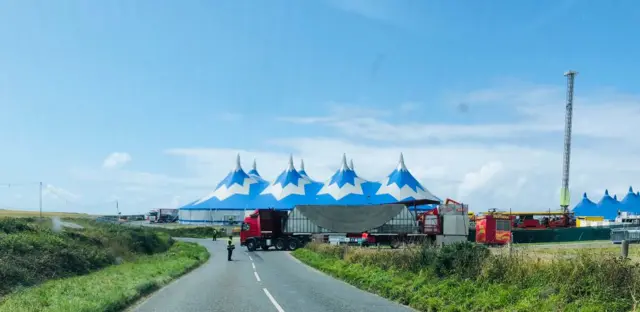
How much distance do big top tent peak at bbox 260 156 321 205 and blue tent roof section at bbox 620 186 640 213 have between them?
2194 inches

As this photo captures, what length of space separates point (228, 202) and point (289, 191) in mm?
10030

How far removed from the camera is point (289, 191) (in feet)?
310

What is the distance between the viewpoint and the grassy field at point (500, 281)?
34.2 feet

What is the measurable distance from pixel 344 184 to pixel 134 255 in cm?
5755

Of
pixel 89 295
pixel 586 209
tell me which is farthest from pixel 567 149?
pixel 89 295

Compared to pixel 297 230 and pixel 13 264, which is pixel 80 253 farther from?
pixel 297 230

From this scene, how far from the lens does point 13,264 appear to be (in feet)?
70.2

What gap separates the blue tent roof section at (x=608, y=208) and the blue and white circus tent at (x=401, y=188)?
32.7m

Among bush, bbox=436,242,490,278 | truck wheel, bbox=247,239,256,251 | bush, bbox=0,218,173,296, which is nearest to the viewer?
bush, bbox=436,242,490,278

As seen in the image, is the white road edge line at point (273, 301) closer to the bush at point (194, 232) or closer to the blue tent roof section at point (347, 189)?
the bush at point (194, 232)

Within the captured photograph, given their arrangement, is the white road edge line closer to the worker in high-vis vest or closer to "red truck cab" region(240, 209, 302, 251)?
the worker in high-vis vest

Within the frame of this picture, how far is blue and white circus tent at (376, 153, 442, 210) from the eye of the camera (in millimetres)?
88625

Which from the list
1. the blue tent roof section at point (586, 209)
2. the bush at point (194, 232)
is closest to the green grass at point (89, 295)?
the bush at point (194, 232)

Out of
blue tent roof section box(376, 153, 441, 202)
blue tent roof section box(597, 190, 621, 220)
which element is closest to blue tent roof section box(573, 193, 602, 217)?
blue tent roof section box(597, 190, 621, 220)
